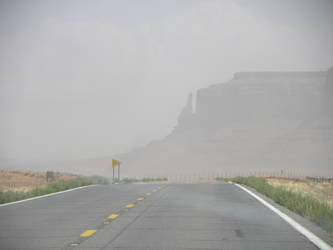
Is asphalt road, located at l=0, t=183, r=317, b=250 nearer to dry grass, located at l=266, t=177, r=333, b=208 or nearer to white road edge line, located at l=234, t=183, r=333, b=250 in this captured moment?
white road edge line, located at l=234, t=183, r=333, b=250

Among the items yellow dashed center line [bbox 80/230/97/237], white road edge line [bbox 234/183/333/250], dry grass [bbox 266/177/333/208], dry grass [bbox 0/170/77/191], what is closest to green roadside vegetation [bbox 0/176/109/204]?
dry grass [bbox 0/170/77/191]

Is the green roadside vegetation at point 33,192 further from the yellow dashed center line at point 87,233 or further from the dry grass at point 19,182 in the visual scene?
the yellow dashed center line at point 87,233

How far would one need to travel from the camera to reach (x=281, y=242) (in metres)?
7.42

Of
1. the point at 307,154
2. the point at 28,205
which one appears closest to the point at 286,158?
the point at 307,154

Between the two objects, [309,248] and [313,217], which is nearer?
[309,248]

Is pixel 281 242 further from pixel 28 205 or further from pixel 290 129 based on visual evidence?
pixel 290 129

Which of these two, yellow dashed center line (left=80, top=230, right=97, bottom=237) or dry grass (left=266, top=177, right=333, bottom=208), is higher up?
yellow dashed center line (left=80, top=230, right=97, bottom=237)

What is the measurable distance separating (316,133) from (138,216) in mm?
179737

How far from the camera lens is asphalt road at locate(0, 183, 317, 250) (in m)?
7.24

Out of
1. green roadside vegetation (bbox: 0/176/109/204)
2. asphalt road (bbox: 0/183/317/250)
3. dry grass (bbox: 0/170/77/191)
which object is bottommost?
dry grass (bbox: 0/170/77/191)

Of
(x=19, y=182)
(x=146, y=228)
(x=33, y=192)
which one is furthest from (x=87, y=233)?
(x=19, y=182)

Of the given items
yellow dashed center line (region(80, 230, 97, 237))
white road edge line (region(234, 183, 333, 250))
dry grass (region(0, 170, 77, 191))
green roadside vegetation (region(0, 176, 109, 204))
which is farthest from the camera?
dry grass (region(0, 170, 77, 191))

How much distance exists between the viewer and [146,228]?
8773 millimetres

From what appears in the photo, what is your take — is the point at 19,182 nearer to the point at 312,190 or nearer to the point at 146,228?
the point at 312,190
